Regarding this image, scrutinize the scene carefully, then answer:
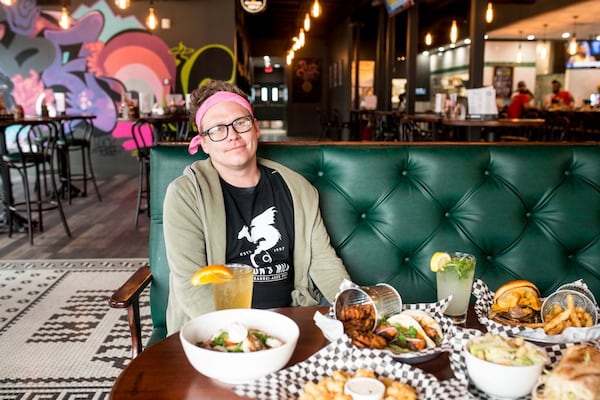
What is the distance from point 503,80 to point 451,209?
13.8 m

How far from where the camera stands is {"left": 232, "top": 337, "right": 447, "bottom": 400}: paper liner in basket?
87 cm

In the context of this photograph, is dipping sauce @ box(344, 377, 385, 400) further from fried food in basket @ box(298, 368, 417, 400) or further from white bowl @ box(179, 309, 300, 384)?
white bowl @ box(179, 309, 300, 384)

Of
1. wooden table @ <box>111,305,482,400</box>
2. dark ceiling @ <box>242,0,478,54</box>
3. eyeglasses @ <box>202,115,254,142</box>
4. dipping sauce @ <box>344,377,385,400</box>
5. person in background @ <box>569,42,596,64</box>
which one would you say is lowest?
wooden table @ <box>111,305,482,400</box>

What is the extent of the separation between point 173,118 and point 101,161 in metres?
3.97

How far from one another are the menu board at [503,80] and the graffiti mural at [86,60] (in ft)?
28.9

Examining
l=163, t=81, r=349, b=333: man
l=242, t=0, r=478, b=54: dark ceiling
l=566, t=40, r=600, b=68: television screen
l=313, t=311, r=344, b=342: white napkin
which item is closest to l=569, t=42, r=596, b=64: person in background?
l=566, t=40, r=600, b=68: television screen

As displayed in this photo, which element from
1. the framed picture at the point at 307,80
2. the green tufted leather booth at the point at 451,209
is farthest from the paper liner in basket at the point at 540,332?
the framed picture at the point at 307,80

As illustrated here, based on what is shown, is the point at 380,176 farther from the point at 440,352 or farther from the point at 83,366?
the point at 83,366

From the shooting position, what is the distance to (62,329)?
311 centimetres

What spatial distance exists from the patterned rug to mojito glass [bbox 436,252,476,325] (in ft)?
5.56

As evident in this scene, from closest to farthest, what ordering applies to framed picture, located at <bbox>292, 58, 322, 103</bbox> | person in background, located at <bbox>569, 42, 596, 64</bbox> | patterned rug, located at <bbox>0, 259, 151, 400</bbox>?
1. patterned rug, located at <bbox>0, 259, 151, 400</bbox>
2. person in background, located at <bbox>569, 42, 596, 64</bbox>
3. framed picture, located at <bbox>292, 58, 322, 103</bbox>

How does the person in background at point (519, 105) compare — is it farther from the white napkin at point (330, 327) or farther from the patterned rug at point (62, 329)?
the white napkin at point (330, 327)

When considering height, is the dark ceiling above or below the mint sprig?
above

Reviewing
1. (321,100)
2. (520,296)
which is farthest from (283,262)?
(321,100)
